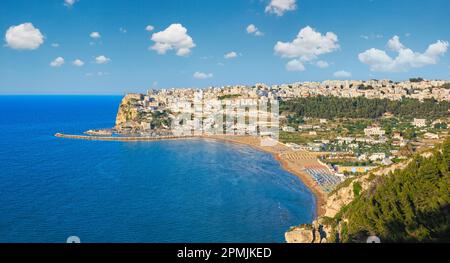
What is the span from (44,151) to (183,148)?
215 inches

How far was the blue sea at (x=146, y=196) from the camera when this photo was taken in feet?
23.6

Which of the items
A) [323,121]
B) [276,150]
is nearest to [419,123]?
[323,121]

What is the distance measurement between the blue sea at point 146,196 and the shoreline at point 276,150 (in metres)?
0.22

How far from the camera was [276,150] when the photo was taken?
52.5 feet

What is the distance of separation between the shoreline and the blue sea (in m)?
0.22

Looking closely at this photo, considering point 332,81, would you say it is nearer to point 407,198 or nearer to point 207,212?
point 207,212

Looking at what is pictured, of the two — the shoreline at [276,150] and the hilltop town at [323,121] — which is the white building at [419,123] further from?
the shoreline at [276,150]

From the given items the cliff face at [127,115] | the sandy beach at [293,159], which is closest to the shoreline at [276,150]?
the sandy beach at [293,159]

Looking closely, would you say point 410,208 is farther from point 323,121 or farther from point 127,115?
point 127,115

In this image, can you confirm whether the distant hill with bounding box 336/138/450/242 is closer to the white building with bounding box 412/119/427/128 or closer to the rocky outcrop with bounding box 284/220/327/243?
the rocky outcrop with bounding box 284/220/327/243

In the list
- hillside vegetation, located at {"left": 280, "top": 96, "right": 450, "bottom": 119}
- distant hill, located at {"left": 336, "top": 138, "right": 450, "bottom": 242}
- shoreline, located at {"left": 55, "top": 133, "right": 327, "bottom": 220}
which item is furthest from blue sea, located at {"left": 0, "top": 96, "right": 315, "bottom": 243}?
A: hillside vegetation, located at {"left": 280, "top": 96, "right": 450, "bottom": 119}

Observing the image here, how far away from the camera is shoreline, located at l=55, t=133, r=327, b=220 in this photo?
9.41 m

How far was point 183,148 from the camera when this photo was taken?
680 inches

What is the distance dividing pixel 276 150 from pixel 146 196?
7.54 meters
